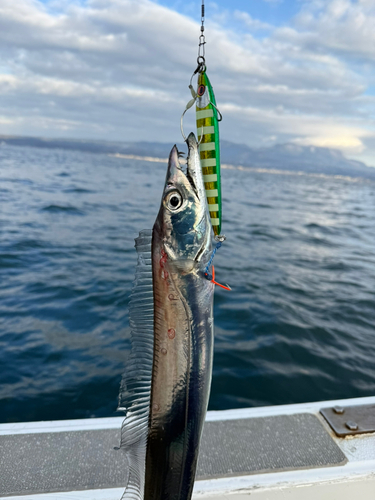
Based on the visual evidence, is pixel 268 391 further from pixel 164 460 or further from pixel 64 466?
pixel 164 460

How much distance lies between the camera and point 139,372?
1813 mm

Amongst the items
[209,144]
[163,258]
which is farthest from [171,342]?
[209,144]

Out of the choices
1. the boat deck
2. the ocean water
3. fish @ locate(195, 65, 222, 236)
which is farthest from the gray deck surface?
the ocean water

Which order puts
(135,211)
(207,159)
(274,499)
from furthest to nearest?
1. (135,211)
2. (274,499)
3. (207,159)

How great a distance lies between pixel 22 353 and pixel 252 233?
12.9 m

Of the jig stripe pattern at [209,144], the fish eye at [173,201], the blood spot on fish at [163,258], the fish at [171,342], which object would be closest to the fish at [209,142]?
the jig stripe pattern at [209,144]

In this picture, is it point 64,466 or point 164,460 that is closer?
point 164,460

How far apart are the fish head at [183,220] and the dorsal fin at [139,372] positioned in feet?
0.47

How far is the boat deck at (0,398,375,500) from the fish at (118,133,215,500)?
40.2 inches

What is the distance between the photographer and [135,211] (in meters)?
21.3

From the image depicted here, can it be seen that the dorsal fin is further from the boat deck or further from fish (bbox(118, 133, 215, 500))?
the boat deck

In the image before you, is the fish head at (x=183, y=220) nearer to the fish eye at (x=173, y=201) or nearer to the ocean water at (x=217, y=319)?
the fish eye at (x=173, y=201)

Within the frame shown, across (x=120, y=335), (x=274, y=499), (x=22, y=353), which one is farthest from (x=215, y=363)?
(x=274, y=499)

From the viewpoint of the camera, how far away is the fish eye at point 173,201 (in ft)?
5.54
